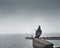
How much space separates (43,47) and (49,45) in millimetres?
123

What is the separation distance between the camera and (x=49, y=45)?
103 inches

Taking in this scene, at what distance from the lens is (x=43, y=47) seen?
2.59m
